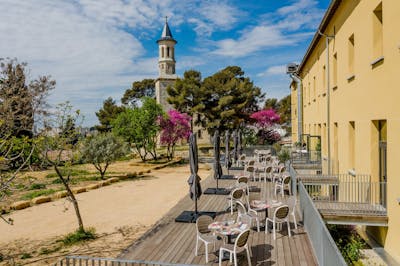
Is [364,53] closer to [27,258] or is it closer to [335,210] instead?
[335,210]

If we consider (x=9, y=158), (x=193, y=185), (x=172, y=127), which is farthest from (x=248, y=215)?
(x=172, y=127)

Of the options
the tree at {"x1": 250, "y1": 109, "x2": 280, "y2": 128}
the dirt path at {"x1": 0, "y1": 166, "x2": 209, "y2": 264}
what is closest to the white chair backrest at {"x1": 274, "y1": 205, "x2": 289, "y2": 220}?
the dirt path at {"x1": 0, "y1": 166, "x2": 209, "y2": 264}

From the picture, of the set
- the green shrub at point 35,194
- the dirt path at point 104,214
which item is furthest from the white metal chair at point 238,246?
the green shrub at point 35,194

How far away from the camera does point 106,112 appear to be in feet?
208

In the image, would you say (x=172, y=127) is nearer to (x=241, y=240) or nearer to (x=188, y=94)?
(x=188, y=94)

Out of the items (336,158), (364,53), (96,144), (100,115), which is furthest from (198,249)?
(100,115)

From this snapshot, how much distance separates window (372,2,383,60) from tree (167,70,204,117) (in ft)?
117

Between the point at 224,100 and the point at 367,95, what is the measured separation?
3391 cm

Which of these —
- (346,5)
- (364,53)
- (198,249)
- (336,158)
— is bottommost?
(198,249)

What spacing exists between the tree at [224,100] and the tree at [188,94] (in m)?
0.75

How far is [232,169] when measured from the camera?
22.0 meters

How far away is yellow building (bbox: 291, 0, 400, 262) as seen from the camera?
7945 millimetres

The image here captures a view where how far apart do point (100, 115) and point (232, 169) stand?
47.9 m

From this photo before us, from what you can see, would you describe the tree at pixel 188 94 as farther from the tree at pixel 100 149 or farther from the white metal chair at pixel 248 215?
the white metal chair at pixel 248 215
